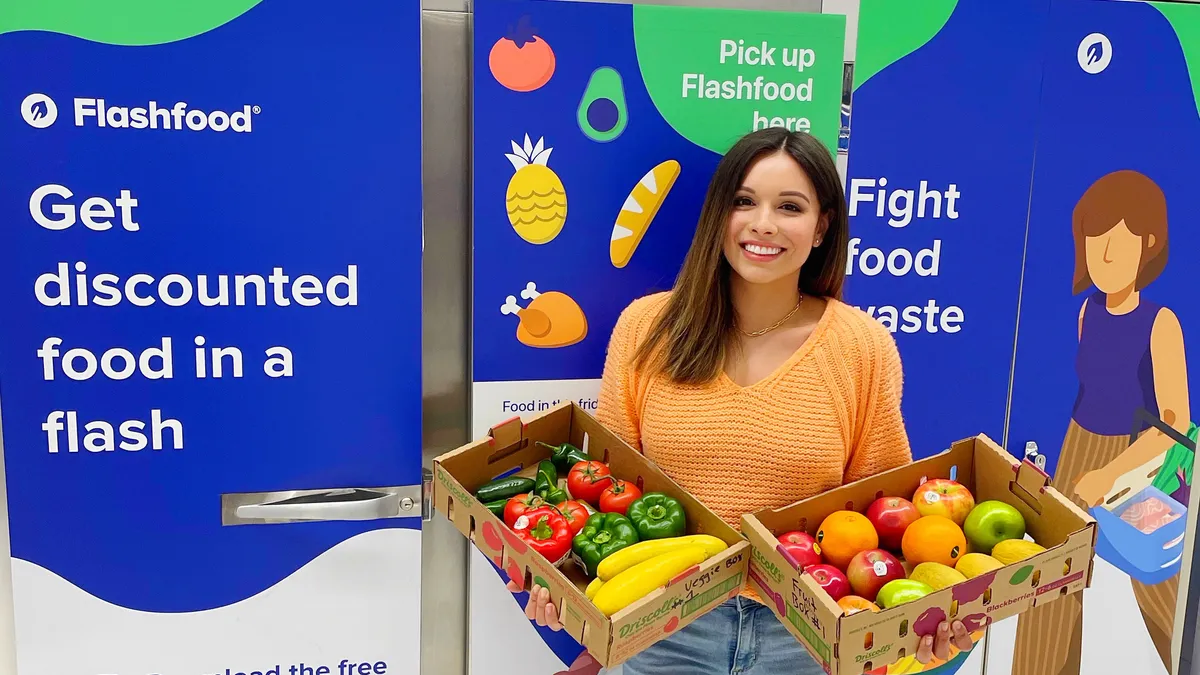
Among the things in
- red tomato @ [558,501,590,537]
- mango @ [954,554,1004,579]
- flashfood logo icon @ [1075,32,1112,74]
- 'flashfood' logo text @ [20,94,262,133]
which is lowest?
mango @ [954,554,1004,579]

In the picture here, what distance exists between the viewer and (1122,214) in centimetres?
240

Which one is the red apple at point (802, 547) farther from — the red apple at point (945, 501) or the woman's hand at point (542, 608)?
the woman's hand at point (542, 608)

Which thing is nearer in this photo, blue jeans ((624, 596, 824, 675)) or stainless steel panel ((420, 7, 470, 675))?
blue jeans ((624, 596, 824, 675))

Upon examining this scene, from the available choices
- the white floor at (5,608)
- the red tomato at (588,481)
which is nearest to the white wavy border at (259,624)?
the white floor at (5,608)

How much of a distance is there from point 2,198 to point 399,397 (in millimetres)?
879

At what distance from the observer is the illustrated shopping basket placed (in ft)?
8.43

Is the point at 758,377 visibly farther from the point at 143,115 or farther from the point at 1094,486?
the point at 143,115

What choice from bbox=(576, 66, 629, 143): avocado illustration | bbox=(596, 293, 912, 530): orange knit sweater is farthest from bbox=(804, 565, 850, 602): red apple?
bbox=(576, 66, 629, 143): avocado illustration

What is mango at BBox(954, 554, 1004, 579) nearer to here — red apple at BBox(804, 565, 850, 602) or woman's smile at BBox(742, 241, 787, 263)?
red apple at BBox(804, 565, 850, 602)

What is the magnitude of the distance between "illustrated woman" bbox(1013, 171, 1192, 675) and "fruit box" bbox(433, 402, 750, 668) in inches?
49.3

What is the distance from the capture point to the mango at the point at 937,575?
167cm

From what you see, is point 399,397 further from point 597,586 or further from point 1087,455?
point 1087,455

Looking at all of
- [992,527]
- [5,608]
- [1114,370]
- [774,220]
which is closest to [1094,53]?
[1114,370]

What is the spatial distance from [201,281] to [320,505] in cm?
56
